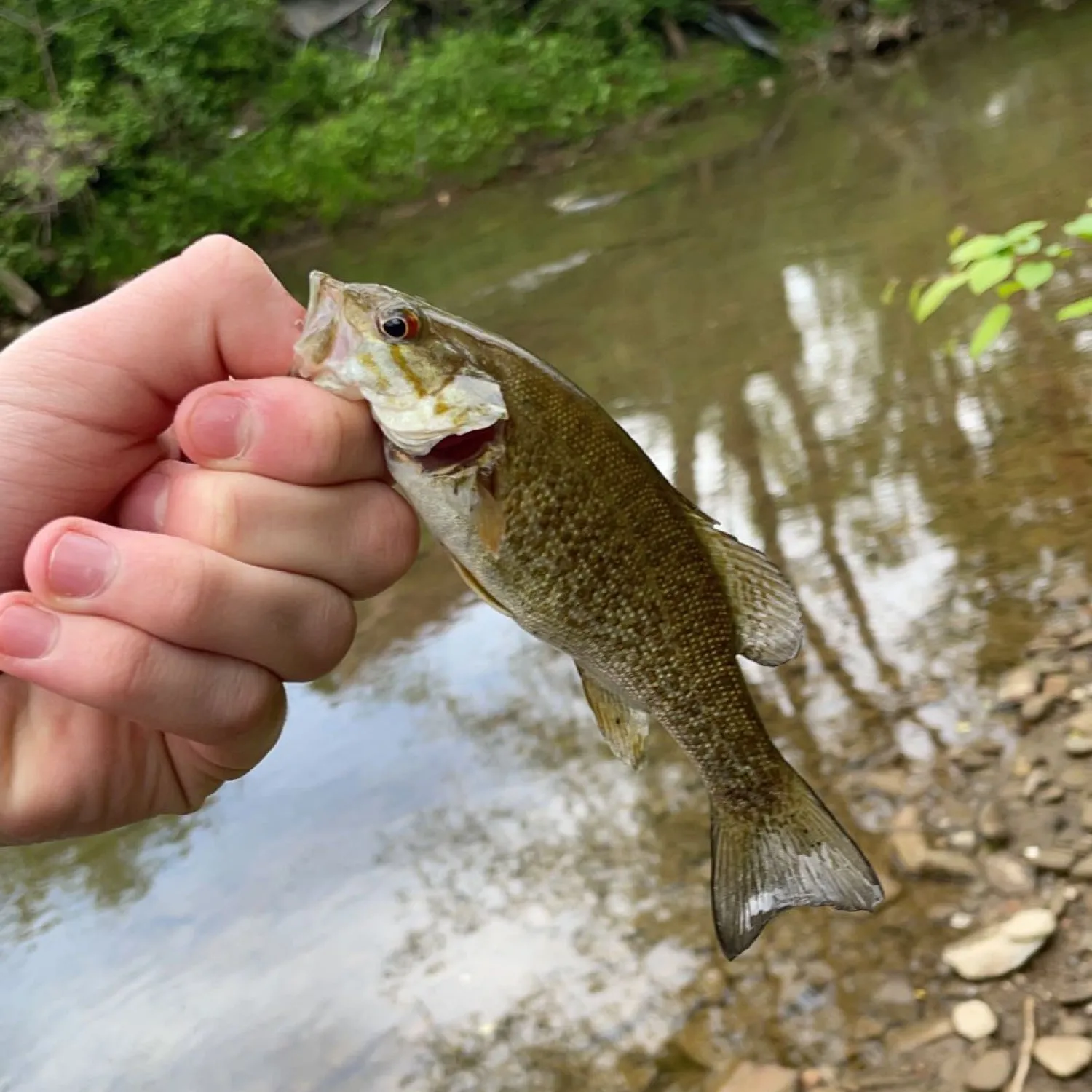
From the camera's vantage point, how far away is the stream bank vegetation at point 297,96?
15859mm

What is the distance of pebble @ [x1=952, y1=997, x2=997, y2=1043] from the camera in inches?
102

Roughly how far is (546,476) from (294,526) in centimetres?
39

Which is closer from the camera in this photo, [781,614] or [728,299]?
[781,614]

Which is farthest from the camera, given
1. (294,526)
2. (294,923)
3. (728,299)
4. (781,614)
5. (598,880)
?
(728,299)

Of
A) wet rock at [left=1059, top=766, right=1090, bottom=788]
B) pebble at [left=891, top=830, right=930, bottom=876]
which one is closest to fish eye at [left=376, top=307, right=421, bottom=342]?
pebble at [left=891, top=830, right=930, bottom=876]

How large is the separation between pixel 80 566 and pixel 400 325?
57 cm

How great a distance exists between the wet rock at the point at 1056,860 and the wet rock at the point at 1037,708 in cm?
55

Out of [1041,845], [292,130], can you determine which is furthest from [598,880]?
[292,130]

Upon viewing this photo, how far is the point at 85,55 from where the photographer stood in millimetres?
18125

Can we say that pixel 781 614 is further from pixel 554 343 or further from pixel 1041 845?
pixel 554 343

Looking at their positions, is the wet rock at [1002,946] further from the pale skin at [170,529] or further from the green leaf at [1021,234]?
the pale skin at [170,529]

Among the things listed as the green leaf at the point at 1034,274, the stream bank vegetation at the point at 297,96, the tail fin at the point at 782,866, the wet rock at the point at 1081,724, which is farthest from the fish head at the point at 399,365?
the stream bank vegetation at the point at 297,96

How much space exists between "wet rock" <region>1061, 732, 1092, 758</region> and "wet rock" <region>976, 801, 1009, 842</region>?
11.0 inches

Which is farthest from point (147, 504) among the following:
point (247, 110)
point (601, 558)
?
point (247, 110)
